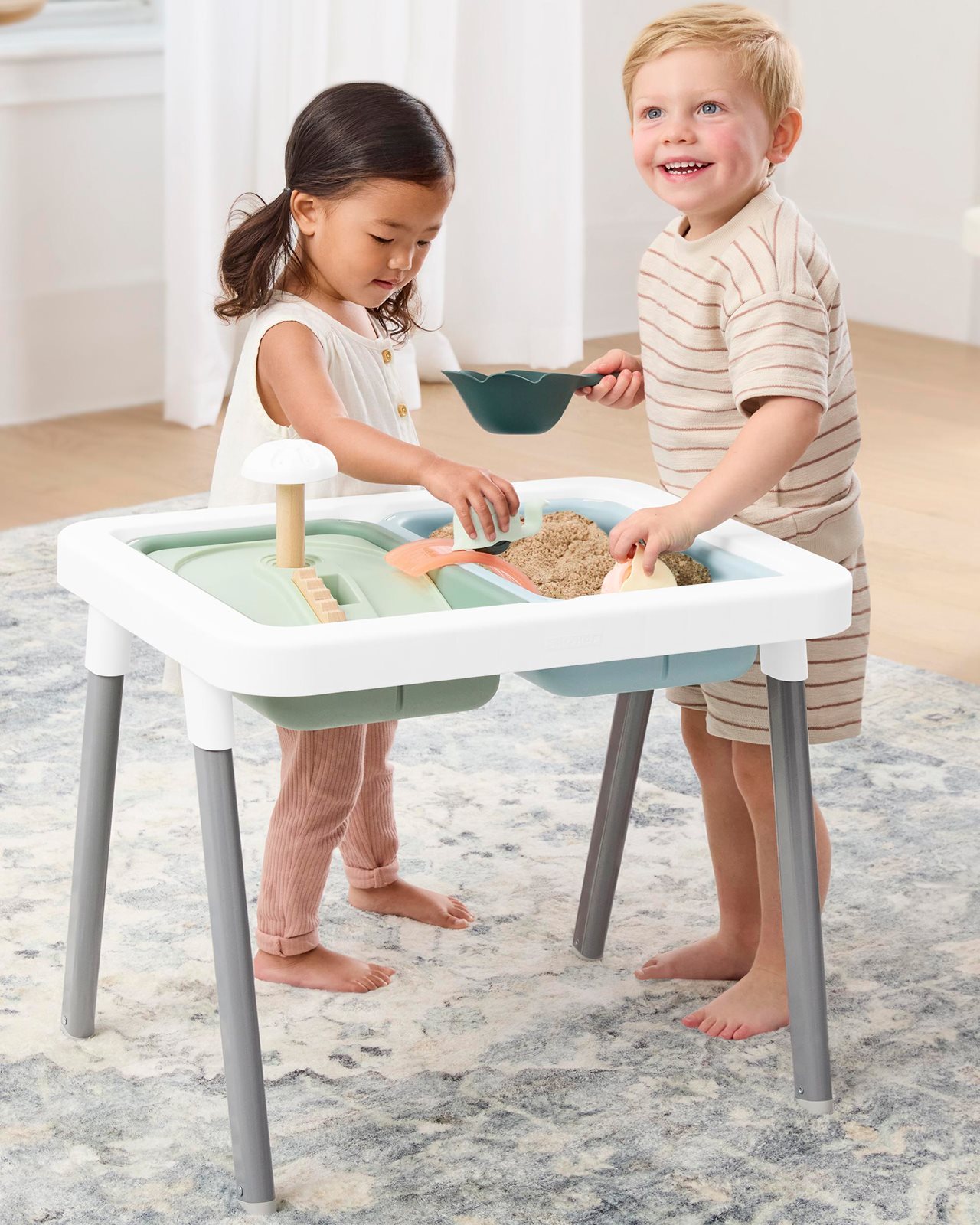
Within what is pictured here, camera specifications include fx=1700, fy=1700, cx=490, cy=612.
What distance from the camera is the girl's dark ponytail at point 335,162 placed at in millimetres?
1396

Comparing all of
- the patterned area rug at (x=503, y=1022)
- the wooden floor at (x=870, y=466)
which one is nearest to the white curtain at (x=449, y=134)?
the wooden floor at (x=870, y=466)

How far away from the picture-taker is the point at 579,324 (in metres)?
3.92

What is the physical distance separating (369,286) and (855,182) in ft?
10.9

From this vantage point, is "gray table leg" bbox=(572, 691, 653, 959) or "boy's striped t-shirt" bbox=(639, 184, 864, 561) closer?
"boy's striped t-shirt" bbox=(639, 184, 864, 561)

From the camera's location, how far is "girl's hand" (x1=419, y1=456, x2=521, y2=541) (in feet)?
3.94

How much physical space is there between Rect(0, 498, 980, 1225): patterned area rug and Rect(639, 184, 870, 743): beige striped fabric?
264 mm

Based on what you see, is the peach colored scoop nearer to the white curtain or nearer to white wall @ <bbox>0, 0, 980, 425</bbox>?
the white curtain

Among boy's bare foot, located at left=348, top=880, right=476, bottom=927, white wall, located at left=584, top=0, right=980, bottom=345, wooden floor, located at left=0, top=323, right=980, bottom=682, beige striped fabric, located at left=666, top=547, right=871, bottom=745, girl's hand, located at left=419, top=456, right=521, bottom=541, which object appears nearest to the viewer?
girl's hand, located at left=419, top=456, right=521, bottom=541

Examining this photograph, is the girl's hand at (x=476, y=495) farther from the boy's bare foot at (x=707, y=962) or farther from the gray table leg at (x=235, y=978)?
the boy's bare foot at (x=707, y=962)

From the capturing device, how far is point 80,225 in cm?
345

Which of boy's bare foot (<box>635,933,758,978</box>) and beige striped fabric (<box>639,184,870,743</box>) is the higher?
beige striped fabric (<box>639,184,870,743</box>)

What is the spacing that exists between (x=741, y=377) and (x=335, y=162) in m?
0.42

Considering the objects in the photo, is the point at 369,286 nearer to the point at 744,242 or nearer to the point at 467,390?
the point at 467,390

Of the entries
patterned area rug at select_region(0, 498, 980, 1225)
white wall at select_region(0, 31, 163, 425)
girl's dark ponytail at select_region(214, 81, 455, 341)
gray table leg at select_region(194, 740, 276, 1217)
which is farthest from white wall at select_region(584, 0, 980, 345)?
gray table leg at select_region(194, 740, 276, 1217)
